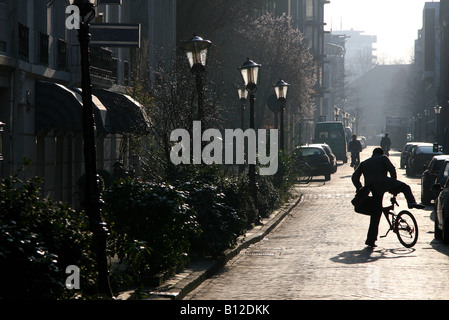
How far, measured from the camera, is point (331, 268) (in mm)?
12898

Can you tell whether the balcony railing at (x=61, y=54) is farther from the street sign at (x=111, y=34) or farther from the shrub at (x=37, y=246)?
the shrub at (x=37, y=246)

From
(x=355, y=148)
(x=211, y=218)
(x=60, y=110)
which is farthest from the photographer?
(x=355, y=148)

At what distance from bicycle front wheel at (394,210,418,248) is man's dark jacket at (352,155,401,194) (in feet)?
1.78

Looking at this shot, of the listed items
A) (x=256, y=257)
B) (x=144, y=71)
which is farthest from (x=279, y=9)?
→ (x=256, y=257)

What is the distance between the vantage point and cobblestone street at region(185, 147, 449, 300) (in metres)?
10.5

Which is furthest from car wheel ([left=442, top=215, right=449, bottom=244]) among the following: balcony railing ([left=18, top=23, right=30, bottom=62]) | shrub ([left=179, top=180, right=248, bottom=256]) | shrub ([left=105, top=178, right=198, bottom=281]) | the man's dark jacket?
balcony railing ([left=18, top=23, right=30, bottom=62])

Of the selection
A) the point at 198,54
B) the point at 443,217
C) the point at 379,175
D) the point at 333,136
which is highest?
the point at 198,54

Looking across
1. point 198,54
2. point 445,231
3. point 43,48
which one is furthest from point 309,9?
point 445,231

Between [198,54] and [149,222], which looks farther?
[198,54]

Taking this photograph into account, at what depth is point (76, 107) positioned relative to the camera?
768 inches

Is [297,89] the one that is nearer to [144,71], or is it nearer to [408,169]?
[408,169]

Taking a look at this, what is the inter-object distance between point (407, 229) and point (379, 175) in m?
1.04

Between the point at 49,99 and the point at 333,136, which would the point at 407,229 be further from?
the point at 333,136
